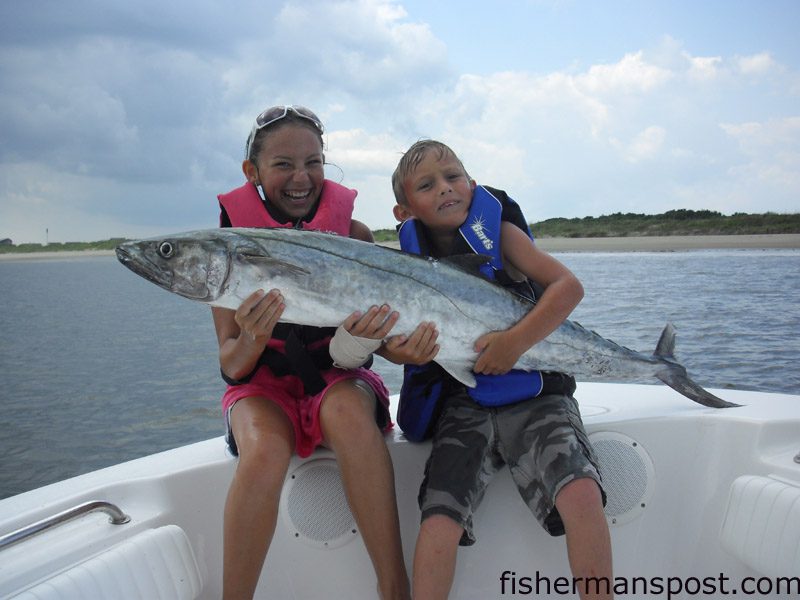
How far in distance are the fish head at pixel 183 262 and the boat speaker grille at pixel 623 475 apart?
5.72ft

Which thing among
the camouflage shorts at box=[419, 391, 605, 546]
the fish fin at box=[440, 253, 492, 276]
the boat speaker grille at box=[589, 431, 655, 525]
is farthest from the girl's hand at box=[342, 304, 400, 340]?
the boat speaker grille at box=[589, 431, 655, 525]

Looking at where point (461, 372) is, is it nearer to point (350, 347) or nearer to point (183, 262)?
point (350, 347)

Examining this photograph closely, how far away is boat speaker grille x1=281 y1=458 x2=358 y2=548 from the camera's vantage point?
267cm

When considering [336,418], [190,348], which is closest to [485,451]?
[336,418]

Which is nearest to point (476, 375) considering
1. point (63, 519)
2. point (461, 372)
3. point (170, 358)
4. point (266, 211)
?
point (461, 372)

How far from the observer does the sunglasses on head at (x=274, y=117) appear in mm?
2912

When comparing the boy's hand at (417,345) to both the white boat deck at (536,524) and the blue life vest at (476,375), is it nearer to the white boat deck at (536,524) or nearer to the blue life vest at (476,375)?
the blue life vest at (476,375)

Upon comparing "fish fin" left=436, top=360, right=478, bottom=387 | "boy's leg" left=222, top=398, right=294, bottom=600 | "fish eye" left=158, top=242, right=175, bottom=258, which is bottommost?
"boy's leg" left=222, top=398, right=294, bottom=600

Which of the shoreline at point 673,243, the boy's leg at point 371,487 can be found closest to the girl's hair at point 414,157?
the boy's leg at point 371,487

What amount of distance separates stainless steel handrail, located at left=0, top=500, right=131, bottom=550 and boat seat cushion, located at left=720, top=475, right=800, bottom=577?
231 centimetres

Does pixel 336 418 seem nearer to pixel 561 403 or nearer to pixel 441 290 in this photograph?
pixel 441 290

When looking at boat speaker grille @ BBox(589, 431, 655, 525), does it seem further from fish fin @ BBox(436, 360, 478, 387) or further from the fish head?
the fish head

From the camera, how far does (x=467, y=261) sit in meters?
2.74

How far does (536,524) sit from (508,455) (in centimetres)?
45
